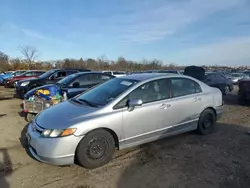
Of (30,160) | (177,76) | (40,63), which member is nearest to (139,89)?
(177,76)

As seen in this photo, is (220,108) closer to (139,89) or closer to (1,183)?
(139,89)

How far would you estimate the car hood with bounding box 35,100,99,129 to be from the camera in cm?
374

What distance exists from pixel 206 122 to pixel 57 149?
3.57 meters

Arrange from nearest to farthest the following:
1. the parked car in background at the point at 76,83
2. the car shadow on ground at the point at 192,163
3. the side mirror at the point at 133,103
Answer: the car shadow on ground at the point at 192,163 → the side mirror at the point at 133,103 → the parked car in background at the point at 76,83

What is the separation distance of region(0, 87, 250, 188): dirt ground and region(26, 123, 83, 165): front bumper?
25 centimetres

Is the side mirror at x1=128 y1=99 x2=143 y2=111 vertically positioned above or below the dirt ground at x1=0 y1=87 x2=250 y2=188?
above

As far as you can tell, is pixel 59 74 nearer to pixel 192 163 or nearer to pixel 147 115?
pixel 147 115

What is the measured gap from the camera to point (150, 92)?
468 centimetres

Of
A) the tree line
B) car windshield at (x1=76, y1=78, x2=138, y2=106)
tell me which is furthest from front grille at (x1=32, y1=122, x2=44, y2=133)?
the tree line

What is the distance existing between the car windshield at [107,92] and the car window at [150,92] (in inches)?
7.2

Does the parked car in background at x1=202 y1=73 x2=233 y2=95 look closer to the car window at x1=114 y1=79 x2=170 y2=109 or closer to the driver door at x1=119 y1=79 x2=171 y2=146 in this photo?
the car window at x1=114 y1=79 x2=170 y2=109

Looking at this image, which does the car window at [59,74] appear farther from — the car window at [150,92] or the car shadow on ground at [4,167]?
the car window at [150,92]

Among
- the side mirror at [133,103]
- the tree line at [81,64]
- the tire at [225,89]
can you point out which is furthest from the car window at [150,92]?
the tree line at [81,64]

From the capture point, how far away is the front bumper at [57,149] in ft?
11.7
